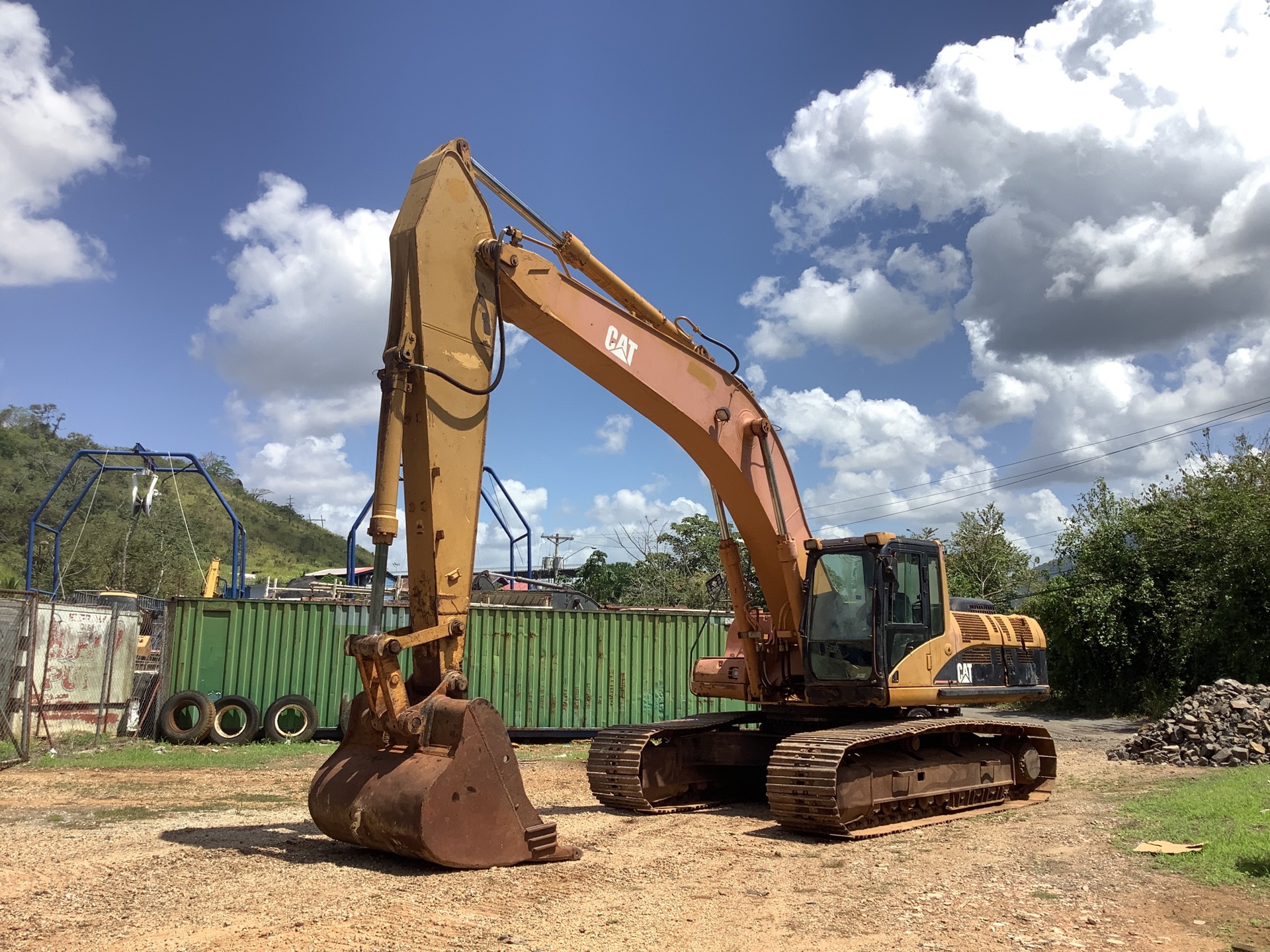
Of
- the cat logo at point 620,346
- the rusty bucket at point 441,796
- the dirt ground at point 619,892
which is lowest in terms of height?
the dirt ground at point 619,892

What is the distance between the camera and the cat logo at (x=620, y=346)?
821cm

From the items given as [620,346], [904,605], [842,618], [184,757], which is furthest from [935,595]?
[184,757]

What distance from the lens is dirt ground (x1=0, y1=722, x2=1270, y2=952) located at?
4.95 m

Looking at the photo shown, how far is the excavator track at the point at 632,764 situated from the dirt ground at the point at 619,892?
413mm

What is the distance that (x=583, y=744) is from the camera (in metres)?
18.0

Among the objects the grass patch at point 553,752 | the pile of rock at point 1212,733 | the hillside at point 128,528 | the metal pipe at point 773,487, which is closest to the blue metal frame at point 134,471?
the hillside at point 128,528

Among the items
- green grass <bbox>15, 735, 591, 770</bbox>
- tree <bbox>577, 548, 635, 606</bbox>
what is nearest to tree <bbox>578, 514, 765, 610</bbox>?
tree <bbox>577, 548, 635, 606</bbox>

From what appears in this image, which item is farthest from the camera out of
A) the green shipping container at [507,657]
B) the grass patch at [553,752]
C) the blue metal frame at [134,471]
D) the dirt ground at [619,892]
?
the blue metal frame at [134,471]

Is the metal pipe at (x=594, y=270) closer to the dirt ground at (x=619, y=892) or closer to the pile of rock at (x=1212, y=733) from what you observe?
the dirt ground at (x=619, y=892)

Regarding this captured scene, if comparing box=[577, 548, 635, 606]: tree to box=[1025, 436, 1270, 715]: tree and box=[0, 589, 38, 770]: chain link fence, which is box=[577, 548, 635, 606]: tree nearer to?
box=[1025, 436, 1270, 715]: tree

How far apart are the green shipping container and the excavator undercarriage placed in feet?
20.8

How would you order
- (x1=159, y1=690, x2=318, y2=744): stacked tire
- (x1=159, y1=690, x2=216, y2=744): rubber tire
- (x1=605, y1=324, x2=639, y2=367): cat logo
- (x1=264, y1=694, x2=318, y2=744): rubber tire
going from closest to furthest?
1. (x1=605, y1=324, x2=639, y2=367): cat logo
2. (x1=159, y1=690, x2=216, y2=744): rubber tire
3. (x1=159, y1=690, x2=318, y2=744): stacked tire
4. (x1=264, y1=694, x2=318, y2=744): rubber tire

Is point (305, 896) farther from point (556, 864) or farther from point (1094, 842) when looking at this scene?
point (1094, 842)

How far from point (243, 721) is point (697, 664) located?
956 centimetres
